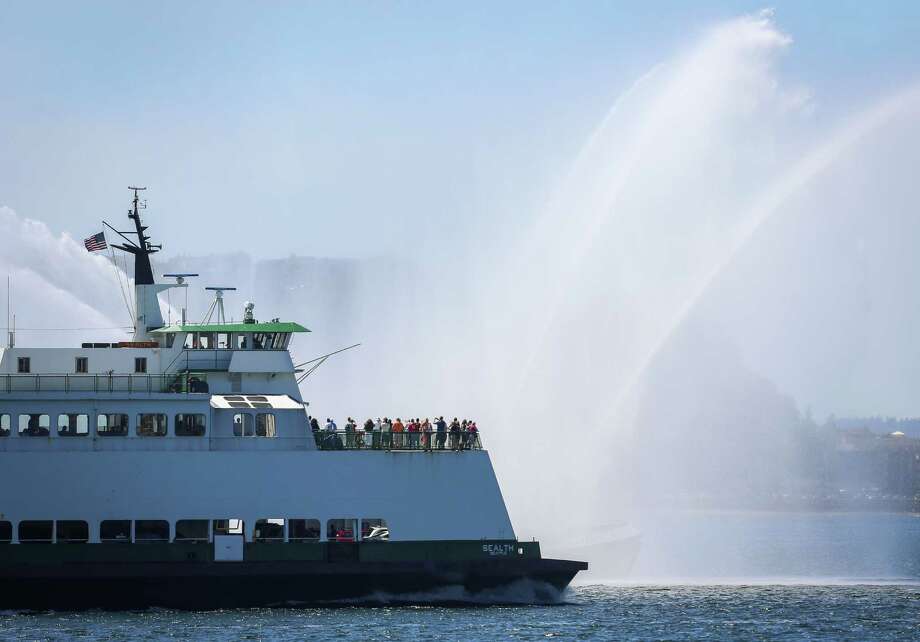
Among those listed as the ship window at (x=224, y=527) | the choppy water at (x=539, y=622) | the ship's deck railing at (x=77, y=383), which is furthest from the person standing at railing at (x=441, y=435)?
the ship's deck railing at (x=77, y=383)

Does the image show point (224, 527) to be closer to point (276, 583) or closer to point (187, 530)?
point (187, 530)

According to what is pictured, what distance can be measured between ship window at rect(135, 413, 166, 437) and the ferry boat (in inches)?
1.4

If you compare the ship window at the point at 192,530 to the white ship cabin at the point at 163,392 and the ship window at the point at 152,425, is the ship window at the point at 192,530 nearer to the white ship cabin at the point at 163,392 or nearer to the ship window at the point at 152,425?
the white ship cabin at the point at 163,392

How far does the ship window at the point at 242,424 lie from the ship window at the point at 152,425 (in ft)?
5.35

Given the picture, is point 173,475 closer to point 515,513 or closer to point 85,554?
point 85,554

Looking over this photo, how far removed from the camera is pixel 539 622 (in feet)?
106

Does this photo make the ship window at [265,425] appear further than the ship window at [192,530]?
Yes

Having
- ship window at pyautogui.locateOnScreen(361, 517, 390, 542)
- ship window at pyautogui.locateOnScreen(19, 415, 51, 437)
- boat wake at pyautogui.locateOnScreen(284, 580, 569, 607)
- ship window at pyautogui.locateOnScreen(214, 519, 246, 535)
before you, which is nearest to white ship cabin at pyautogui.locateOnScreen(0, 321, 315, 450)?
ship window at pyautogui.locateOnScreen(19, 415, 51, 437)

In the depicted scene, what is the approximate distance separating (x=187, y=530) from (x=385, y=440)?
194 inches

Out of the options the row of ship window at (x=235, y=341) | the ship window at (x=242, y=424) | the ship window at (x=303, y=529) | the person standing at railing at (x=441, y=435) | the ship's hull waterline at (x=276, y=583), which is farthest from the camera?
the row of ship window at (x=235, y=341)

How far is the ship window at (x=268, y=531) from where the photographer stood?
112ft

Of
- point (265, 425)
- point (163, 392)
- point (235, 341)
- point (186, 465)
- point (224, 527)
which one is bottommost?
point (224, 527)

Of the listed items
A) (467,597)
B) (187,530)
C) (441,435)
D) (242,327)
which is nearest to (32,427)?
(187,530)

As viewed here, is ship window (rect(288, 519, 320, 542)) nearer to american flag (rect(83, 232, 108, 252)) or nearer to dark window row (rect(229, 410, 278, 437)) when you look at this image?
dark window row (rect(229, 410, 278, 437))
